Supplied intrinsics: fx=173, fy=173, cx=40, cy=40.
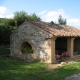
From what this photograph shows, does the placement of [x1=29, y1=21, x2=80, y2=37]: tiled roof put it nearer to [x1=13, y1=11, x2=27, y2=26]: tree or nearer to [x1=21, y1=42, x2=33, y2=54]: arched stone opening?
[x1=21, y1=42, x2=33, y2=54]: arched stone opening

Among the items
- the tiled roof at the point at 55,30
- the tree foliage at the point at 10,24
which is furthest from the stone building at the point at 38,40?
the tree foliage at the point at 10,24

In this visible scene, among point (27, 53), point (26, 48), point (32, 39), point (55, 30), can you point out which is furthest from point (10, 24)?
point (55, 30)

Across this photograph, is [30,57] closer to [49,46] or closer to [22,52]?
[22,52]

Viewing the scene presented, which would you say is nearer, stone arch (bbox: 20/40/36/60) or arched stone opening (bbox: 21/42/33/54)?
stone arch (bbox: 20/40/36/60)

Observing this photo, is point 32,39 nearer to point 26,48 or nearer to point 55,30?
point 26,48

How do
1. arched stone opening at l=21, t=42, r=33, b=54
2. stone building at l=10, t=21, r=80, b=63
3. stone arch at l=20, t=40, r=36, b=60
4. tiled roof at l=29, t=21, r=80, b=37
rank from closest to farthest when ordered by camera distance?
1. stone building at l=10, t=21, r=80, b=63
2. tiled roof at l=29, t=21, r=80, b=37
3. stone arch at l=20, t=40, r=36, b=60
4. arched stone opening at l=21, t=42, r=33, b=54

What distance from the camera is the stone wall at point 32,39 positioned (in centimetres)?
1521

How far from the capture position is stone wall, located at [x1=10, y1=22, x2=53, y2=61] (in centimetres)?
1521

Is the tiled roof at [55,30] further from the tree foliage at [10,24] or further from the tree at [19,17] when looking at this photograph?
the tree at [19,17]

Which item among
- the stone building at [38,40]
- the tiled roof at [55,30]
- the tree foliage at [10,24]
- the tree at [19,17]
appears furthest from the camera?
the tree at [19,17]

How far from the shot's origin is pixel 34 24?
15789 millimetres

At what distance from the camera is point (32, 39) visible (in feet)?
52.7

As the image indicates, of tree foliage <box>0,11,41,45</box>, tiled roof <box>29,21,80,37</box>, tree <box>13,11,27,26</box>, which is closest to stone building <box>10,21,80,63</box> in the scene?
tiled roof <box>29,21,80,37</box>

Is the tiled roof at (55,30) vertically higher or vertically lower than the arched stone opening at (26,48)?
higher
